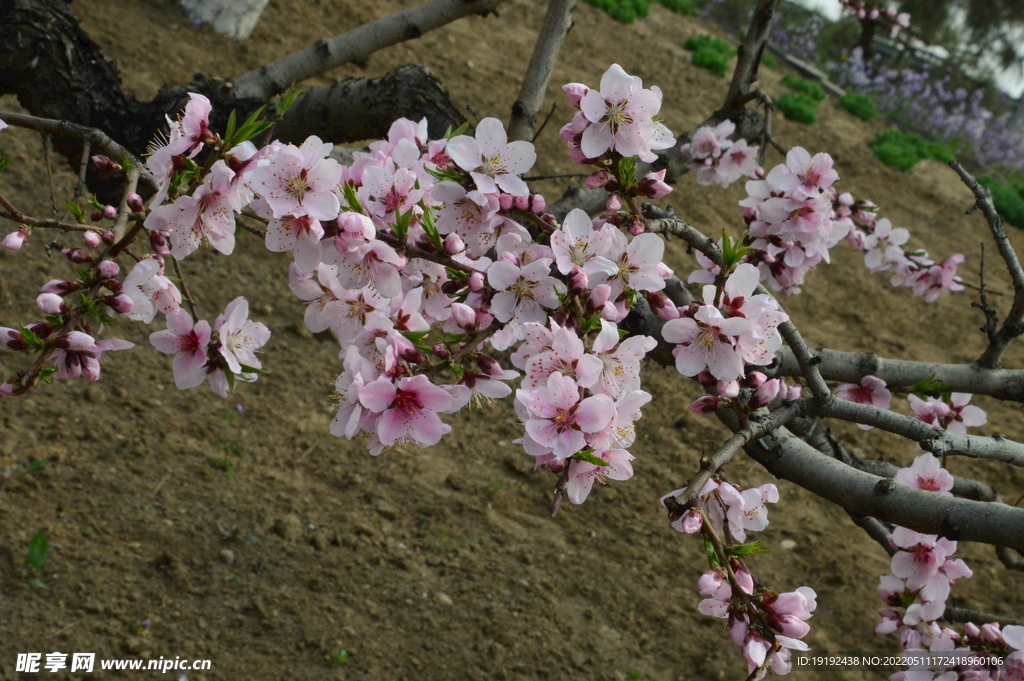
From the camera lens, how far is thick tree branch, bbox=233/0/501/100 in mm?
2723

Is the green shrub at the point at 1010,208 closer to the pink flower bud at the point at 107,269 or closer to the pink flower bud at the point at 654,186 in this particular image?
the pink flower bud at the point at 654,186

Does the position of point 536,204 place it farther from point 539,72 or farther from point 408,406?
point 539,72

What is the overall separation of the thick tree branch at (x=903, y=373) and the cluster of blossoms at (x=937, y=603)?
28 centimetres

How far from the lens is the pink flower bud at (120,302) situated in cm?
124

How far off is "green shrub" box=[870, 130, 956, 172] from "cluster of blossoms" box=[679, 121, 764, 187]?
6.21m

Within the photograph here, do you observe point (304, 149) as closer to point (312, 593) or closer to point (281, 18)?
point (312, 593)

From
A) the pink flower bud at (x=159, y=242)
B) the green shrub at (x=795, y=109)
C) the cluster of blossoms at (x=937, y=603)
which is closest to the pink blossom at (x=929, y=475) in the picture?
the cluster of blossoms at (x=937, y=603)

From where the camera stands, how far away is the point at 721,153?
2.66 meters

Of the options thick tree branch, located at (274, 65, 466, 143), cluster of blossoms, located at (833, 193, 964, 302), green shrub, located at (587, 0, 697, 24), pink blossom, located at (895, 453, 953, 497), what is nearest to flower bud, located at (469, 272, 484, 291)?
pink blossom, located at (895, 453, 953, 497)

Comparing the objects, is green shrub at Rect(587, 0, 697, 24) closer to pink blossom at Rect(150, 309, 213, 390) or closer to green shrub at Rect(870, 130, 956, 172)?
green shrub at Rect(870, 130, 956, 172)

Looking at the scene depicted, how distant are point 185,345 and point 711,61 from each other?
7.96 metres

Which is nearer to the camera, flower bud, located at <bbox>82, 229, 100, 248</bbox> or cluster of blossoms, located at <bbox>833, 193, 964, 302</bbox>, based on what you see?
flower bud, located at <bbox>82, 229, 100, 248</bbox>

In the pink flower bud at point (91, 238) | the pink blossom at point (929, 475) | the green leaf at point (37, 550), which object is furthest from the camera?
the green leaf at point (37, 550)

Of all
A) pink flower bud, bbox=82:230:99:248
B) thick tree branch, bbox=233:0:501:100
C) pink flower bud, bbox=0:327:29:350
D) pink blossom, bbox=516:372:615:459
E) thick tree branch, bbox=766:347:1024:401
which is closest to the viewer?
pink blossom, bbox=516:372:615:459
